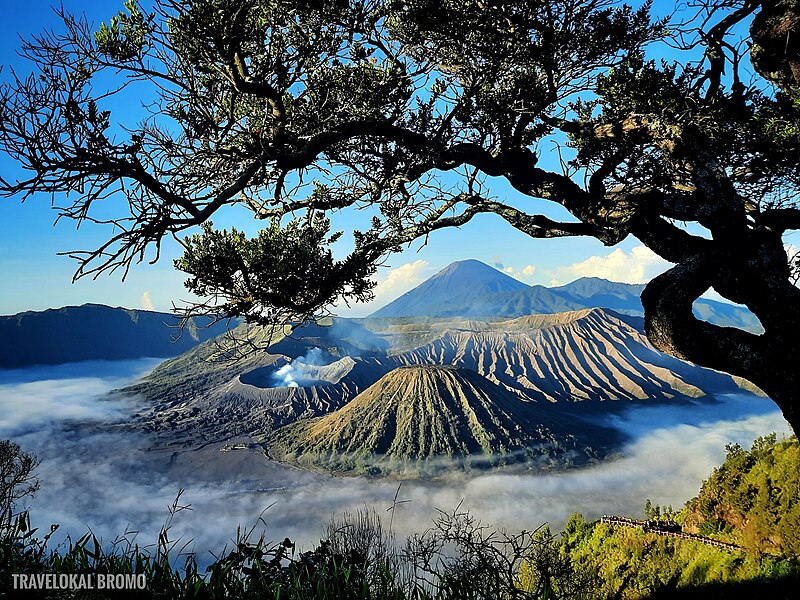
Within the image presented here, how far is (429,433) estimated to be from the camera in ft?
268

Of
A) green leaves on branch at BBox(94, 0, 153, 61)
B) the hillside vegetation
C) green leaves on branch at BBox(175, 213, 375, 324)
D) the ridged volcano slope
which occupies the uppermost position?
green leaves on branch at BBox(94, 0, 153, 61)

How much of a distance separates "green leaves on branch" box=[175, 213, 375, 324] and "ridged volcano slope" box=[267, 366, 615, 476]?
7623 centimetres

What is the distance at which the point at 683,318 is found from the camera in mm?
2990

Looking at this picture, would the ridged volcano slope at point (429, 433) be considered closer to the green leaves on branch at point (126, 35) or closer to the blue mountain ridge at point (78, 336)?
the blue mountain ridge at point (78, 336)

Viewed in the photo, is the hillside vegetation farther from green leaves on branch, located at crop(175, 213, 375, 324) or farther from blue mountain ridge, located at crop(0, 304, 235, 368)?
blue mountain ridge, located at crop(0, 304, 235, 368)

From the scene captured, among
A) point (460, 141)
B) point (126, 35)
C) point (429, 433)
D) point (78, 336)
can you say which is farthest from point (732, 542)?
point (78, 336)

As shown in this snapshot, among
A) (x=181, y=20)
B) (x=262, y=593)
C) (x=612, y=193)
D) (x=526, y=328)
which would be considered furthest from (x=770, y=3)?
(x=526, y=328)

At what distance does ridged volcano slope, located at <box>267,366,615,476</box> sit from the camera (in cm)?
7888

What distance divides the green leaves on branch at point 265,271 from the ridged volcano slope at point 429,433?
76.2 m

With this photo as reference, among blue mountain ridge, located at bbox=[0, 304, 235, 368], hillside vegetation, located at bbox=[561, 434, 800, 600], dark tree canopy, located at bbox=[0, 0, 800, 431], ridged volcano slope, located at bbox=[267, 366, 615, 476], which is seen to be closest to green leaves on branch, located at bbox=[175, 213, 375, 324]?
dark tree canopy, located at bbox=[0, 0, 800, 431]

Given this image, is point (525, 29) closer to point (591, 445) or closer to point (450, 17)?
point (450, 17)

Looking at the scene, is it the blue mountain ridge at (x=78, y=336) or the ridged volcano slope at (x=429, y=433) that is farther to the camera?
the blue mountain ridge at (x=78, y=336)

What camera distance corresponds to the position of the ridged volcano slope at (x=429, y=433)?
7888 centimetres

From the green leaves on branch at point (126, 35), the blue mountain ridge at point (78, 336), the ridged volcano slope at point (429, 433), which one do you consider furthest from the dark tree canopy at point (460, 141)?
the blue mountain ridge at point (78, 336)
